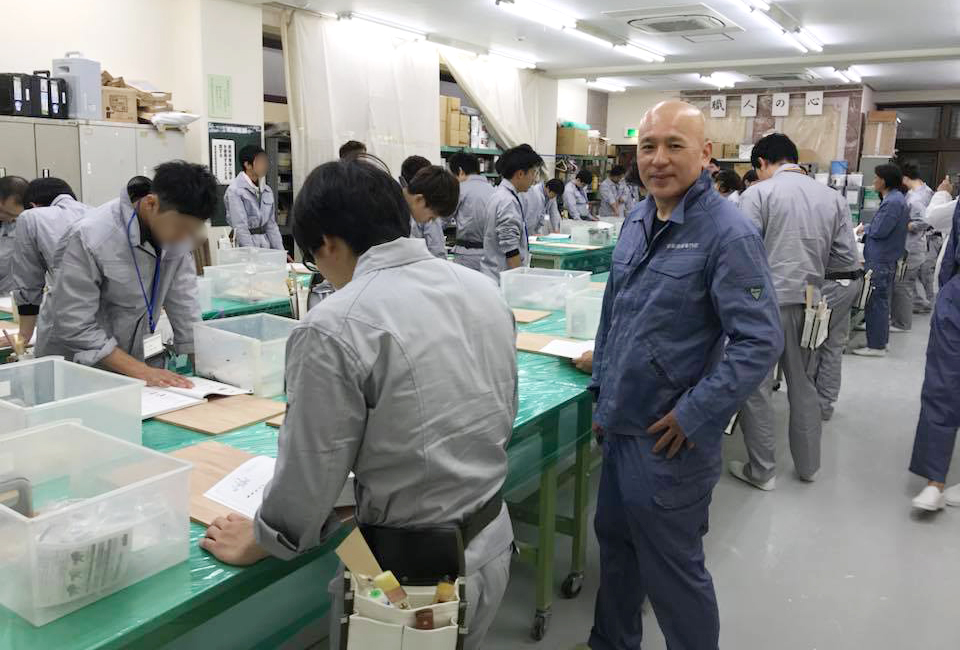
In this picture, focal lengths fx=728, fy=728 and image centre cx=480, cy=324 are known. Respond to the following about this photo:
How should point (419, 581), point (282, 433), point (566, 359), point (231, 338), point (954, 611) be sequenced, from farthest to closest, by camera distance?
point (566, 359)
point (954, 611)
point (231, 338)
point (419, 581)
point (282, 433)

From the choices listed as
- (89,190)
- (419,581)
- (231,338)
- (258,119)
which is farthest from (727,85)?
(419,581)

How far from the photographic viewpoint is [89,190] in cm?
547

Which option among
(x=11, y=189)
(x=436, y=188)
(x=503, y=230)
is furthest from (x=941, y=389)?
(x=11, y=189)

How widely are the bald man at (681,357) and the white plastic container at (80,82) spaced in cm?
482

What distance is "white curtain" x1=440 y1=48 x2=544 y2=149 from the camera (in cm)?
930

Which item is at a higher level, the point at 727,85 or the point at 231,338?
the point at 727,85

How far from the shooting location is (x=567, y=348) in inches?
116

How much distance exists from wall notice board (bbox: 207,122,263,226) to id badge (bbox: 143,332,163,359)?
430cm

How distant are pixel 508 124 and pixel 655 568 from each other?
877 cm

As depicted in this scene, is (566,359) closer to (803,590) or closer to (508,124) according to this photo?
(803,590)

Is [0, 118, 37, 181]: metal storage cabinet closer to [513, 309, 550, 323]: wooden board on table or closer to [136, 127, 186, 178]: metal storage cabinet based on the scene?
[136, 127, 186, 178]: metal storage cabinet

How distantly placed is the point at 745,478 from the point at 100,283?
123 inches

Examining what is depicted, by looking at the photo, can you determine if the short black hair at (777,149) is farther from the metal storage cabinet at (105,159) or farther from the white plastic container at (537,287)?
the metal storage cabinet at (105,159)

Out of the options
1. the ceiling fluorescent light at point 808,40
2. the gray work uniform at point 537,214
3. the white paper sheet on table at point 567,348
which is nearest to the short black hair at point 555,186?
the gray work uniform at point 537,214
